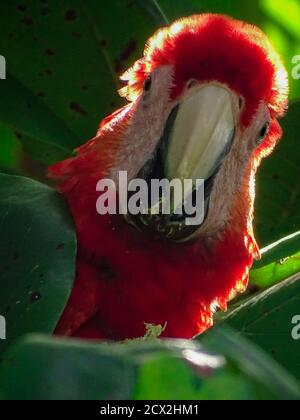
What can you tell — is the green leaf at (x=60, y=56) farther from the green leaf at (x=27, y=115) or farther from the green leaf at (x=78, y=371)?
the green leaf at (x=78, y=371)

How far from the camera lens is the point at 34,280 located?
1019 millimetres

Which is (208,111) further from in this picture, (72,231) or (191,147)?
(72,231)

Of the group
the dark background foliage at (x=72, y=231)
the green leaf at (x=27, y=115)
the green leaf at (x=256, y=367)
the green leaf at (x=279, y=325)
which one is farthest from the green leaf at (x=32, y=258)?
the green leaf at (x=256, y=367)

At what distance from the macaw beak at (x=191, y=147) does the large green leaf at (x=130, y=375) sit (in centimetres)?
76

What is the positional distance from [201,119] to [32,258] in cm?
38

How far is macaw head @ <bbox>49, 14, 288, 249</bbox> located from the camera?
4.39 ft

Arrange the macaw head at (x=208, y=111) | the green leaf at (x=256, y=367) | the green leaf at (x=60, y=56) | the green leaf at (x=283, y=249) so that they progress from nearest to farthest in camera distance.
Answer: the green leaf at (x=256, y=367)
the green leaf at (x=283, y=249)
the macaw head at (x=208, y=111)
the green leaf at (x=60, y=56)

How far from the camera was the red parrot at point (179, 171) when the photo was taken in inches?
53.4

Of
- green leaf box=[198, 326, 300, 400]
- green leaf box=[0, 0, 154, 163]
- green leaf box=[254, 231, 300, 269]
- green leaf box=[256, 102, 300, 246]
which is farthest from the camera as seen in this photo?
green leaf box=[256, 102, 300, 246]

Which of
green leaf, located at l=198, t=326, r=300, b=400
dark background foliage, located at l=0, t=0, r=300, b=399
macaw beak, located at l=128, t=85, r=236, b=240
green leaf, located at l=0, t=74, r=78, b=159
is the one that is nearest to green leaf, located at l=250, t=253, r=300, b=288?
dark background foliage, located at l=0, t=0, r=300, b=399

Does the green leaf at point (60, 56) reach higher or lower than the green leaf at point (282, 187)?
higher

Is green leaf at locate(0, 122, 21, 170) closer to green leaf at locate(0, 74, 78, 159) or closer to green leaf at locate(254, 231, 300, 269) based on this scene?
green leaf at locate(0, 74, 78, 159)

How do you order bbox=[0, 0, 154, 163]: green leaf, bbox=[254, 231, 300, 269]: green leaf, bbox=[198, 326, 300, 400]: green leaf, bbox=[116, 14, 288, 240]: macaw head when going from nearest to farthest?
bbox=[198, 326, 300, 400]: green leaf, bbox=[254, 231, 300, 269]: green leaf, bbox=[116, 14, 288, 240]: macaw head, bbox=[0, 0, 154, 163]: green leaf
